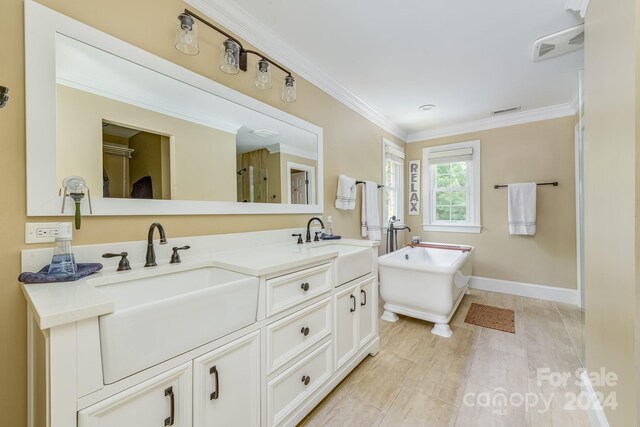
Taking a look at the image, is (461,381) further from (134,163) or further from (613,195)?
(134,163)

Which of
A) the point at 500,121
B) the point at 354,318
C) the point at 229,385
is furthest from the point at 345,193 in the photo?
the point at 500,121

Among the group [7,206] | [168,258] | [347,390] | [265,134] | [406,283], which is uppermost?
[265,134]

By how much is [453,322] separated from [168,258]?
2.76 metres

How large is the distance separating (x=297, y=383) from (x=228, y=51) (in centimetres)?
197

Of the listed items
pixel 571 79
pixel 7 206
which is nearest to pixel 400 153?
pixel 571 79

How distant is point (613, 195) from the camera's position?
118 centimetres

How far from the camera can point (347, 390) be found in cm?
174

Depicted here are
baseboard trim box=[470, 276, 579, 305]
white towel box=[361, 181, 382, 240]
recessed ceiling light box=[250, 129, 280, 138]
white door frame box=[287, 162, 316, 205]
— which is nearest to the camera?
recessed ceiling light box=[250, 129, 280, 138]

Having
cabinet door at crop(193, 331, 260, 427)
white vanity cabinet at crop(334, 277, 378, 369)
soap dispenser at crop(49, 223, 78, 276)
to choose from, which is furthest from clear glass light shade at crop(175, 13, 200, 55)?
white vanity cabinet at crop(334, 277, 378, 369)

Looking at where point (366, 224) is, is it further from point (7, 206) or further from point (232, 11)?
point (7, 206)

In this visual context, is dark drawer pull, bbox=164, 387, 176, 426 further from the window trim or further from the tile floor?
the window trim

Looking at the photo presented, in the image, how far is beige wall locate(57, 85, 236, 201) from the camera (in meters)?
1.14

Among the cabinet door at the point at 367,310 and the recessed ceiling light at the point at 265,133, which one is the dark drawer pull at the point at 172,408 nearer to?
the cabinet door at the point at 367,310

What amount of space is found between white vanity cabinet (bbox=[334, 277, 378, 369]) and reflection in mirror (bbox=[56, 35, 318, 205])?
929 millimetres
